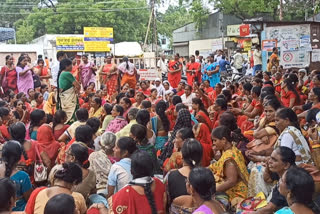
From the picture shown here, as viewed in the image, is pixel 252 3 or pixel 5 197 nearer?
pixel 5 197

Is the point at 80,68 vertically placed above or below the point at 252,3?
below

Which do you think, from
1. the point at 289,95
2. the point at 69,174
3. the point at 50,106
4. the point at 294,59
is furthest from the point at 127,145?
the point at 294,59

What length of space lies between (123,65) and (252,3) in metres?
17.8

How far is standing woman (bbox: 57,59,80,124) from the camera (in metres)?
8.59

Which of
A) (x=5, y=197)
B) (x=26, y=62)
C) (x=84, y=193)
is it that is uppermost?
(x=26, y=62)

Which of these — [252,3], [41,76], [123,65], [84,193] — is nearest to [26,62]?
[41,76]

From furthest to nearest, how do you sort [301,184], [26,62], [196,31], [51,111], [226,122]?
[196,31], [26,62], [51,111], [226,122], [301,184]

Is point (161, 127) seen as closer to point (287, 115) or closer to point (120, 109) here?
point (120, 109)

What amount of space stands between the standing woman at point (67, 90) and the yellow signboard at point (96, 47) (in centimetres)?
2568

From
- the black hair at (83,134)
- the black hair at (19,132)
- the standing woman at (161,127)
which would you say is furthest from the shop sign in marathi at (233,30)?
the black hair at (19,132)

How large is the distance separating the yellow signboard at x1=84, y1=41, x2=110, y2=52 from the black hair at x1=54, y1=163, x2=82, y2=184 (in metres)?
31.0

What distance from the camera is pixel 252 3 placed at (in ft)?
93.6

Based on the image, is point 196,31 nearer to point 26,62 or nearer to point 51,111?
point 26,62

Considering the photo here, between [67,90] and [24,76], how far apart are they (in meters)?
3.55
